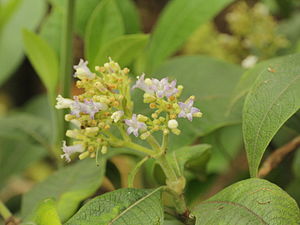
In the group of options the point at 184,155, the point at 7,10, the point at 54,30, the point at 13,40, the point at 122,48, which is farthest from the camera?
the point at 13,40

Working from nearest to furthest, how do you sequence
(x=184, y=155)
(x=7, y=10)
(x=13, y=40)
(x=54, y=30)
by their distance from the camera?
1. (x=184, y=155)
2. (x=54, y=30)
3. (x=7, y=10)
4. (x=13, y=40)

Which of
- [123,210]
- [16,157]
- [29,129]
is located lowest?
[16,157]

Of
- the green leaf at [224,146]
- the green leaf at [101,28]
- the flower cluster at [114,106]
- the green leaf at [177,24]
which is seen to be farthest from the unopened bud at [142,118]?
the green leaf at [224,146]

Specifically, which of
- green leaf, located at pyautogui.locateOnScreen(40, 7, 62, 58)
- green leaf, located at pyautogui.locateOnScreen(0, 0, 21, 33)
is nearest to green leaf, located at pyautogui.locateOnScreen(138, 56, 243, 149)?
green leaf, located at pyautogui.locateOnScreen(40, 7, 62, 58)

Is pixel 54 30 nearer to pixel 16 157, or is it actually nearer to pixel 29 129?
pixel 29 129

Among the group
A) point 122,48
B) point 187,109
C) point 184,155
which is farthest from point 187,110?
point 122,48

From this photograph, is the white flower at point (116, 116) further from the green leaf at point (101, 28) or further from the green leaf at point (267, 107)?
the green leaf at point (101, 28)

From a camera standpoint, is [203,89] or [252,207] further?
[203,89]
